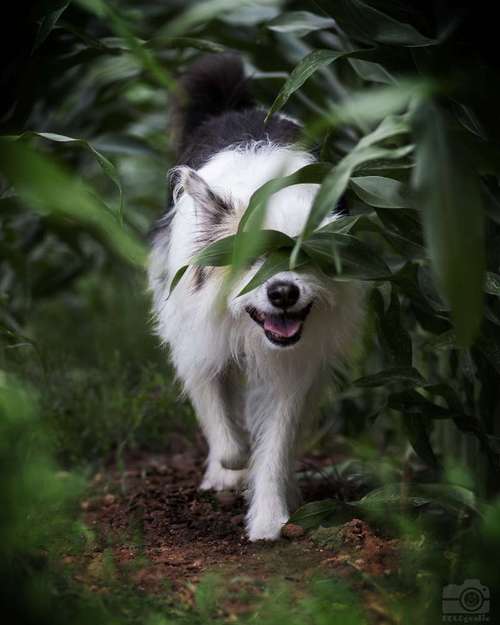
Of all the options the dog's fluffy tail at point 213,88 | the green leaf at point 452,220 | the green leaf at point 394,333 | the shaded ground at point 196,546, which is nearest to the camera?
the green leaf at point 452,220

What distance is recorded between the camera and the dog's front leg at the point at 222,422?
11.0ft

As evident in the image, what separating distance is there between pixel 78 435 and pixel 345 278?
6.49 ft

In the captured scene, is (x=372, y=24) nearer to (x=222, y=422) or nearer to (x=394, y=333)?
(x=394, y=333)

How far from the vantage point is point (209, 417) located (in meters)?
3.44

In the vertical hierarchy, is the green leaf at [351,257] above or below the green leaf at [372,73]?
below

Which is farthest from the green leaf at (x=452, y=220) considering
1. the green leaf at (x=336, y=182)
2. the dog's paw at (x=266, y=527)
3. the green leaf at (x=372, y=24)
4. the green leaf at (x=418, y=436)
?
the dog's paw at (x=266, y=527)

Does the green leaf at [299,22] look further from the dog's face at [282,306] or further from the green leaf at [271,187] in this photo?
the green leaf at [271,187]

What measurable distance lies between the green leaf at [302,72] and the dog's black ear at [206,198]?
0.45 metres

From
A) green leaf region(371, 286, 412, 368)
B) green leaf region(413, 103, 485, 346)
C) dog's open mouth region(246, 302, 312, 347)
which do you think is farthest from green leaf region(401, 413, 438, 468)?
green leaf region(413, 103, 485, 346)

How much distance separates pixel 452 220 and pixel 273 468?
171 cm

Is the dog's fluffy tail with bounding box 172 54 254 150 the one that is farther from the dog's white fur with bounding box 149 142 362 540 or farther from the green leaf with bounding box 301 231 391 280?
the green leaf with bounding box 301 231 391 280

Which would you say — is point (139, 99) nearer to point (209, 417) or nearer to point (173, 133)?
point (173, 133)

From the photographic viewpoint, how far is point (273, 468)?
3.20m

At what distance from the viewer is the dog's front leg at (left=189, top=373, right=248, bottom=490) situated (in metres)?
3.35
